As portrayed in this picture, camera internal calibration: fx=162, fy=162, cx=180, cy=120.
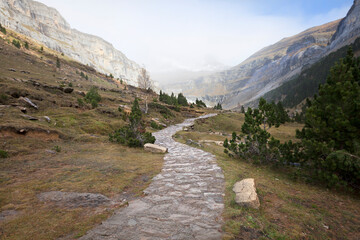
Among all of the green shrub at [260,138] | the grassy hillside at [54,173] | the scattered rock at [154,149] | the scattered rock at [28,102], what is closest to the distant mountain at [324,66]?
the green shrub at [260,138]

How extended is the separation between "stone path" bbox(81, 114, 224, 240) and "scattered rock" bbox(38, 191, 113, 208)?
109cm

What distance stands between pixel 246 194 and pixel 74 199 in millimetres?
5837

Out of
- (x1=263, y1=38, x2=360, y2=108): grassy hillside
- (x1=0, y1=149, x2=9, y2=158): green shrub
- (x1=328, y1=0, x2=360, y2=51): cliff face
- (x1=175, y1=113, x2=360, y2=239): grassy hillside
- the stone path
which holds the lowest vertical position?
(x1=0, y1=149, x2=9, y2=158): green shrub

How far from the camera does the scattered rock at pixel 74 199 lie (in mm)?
5164

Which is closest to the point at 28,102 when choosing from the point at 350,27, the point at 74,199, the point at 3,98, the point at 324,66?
the point at 3,98

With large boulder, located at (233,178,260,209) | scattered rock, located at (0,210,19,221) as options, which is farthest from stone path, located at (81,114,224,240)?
scattered rock, located at (0,210,19,221)

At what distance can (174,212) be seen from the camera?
484 cm

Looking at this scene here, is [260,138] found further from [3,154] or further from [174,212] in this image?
[3,154]

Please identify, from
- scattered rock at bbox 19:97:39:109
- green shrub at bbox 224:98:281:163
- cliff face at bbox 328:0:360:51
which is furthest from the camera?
cliff face at bbox 328:0:360:51

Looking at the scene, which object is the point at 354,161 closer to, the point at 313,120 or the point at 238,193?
the point at 313,120

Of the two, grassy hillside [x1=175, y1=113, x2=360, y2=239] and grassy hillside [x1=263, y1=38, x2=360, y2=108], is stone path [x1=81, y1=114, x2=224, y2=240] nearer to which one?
grassy hillside [x1=175, y1=113, x2=360, y2=239]

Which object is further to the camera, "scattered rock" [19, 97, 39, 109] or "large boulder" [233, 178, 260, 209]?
"scattered rock" [19, 97, 39, 109]

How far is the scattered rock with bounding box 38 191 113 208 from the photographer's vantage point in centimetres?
516

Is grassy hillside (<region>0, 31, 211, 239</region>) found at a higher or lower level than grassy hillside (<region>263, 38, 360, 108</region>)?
lower
